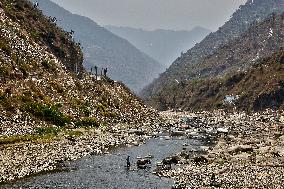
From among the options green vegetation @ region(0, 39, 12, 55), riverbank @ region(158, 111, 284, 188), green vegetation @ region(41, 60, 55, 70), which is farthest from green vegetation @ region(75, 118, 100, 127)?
riverbank @ region(158, 111, 284, 188)

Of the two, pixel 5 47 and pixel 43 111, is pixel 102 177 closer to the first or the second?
pixel 43 111

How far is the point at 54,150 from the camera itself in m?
90.6

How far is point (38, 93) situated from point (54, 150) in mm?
47842

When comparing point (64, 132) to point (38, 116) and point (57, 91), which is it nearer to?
point (38, 116)

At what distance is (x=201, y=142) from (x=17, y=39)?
78.9 metres

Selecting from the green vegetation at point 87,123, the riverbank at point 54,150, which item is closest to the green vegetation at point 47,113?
the green vegetation at point 87,123

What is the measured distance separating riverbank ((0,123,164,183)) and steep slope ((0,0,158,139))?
11.0 metres

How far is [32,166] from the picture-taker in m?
73.1

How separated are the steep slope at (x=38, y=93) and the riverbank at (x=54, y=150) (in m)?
11.0

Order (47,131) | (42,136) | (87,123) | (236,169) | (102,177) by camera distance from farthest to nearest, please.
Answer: (87,123) → (47,131) → (42,136) → (236,169) → (102,177)

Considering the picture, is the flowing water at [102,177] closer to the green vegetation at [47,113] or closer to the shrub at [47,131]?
the shrub at [47,131]

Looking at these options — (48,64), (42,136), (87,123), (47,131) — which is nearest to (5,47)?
(48,64)

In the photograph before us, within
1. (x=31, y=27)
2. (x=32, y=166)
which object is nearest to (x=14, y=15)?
(x=31, y=27)

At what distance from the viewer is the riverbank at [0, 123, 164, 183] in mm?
70812
